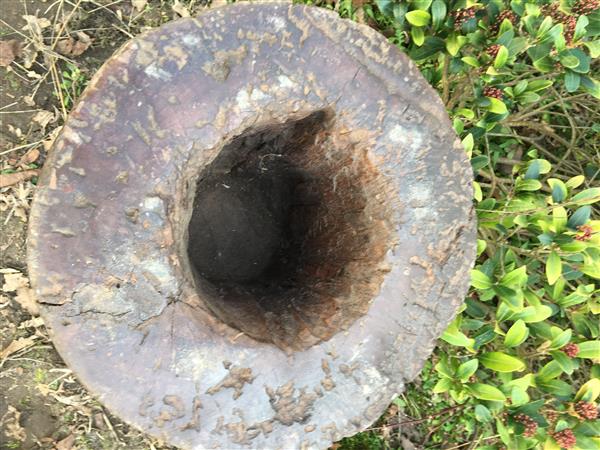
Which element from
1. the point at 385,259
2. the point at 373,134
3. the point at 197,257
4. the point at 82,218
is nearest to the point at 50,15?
the point at 197,257

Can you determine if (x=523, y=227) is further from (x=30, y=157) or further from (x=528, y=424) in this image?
(x=30, y=157)

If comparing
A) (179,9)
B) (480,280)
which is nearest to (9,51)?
(179,9)

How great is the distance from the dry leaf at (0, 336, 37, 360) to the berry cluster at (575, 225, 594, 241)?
82.6 inches

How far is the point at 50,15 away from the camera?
2.14 metres

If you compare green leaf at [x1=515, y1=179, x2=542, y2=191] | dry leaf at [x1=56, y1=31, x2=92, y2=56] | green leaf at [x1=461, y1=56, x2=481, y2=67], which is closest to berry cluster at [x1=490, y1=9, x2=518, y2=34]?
green leaf at [x1=461, y1=56, x2=481, y2=67]

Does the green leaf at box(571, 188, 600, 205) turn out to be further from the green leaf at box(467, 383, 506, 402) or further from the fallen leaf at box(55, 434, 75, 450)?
the fallen leaf at box(55, 434, 75, 450)

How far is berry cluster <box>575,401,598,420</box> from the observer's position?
1565 millimetres

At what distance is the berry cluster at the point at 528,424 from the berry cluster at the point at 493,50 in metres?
1.14

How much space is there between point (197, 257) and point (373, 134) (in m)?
0.96

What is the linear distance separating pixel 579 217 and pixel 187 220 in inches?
45.5

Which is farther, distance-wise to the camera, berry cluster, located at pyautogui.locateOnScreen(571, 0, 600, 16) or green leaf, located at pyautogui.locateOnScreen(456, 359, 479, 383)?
green leaf, located at pyautogui.locateOnScreen(456, 359, 479, 383)

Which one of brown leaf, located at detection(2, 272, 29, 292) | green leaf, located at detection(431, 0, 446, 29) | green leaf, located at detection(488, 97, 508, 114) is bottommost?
brown leaf, located at detection(2, 272, 29, 292)

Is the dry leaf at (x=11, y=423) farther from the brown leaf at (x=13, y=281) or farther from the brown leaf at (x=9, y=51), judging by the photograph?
the brown leaf at (x=9, y=51)

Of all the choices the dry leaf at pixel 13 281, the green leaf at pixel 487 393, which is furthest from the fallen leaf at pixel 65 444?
the green leaf at pixel 487 393
